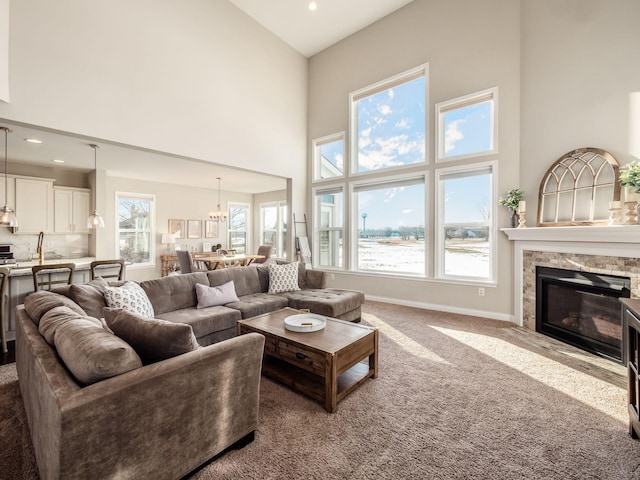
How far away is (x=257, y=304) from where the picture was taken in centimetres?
335

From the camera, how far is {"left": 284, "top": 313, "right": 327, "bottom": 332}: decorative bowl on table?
2348mm

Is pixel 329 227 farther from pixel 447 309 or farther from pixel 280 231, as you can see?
pixel 280 231

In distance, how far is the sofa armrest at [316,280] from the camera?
171 inches

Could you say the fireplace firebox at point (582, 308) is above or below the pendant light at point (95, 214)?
below

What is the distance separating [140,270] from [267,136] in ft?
15.2

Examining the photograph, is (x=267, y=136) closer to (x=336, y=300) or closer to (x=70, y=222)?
(x=336, y=300)

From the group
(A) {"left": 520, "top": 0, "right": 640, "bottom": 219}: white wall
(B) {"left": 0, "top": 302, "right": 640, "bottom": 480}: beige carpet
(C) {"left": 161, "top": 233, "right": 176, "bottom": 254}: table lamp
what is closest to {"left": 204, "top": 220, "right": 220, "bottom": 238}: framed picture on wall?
(C) {"left": 161, "top": 233, "right": 176, "bottom": 254}: table lamp

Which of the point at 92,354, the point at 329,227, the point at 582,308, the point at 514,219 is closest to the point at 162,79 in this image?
the point at 329,227

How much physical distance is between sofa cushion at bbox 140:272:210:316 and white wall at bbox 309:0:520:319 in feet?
10.3

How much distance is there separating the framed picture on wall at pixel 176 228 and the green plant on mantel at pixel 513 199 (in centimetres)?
729

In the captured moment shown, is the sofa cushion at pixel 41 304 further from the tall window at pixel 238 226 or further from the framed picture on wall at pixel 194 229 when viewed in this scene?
the tall window at pixel 238 226

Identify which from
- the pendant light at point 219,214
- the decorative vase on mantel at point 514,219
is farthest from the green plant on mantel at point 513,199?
the pendant light at point 219,214

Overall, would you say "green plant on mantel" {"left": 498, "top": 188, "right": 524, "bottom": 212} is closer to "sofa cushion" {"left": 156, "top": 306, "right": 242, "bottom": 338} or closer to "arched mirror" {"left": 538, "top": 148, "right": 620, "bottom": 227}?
"arched mirror" {"left": 538, "top": 148, "right": 620, "bottom": 227}

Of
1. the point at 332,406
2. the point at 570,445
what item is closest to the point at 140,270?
the point at 332,406
